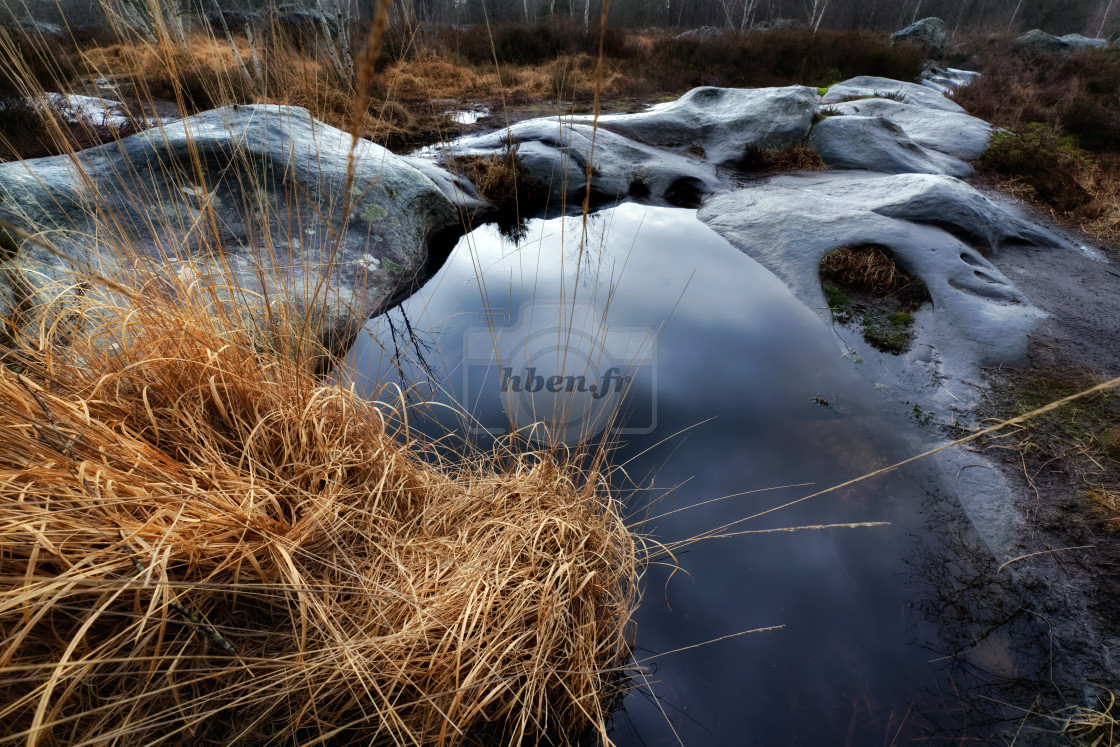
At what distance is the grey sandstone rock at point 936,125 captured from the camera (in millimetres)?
7035

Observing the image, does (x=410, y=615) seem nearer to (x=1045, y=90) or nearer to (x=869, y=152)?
(x=869, y=152)

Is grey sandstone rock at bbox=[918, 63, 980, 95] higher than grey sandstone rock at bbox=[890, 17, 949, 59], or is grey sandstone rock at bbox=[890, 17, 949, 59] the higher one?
grey sandstone rock at bbox=[890, 17, 949, 59]

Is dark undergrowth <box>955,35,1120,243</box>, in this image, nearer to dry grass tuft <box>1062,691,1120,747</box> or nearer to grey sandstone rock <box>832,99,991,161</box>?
grey sandstone rock <box>832,99,991,161</box>

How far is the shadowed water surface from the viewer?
1.54 m

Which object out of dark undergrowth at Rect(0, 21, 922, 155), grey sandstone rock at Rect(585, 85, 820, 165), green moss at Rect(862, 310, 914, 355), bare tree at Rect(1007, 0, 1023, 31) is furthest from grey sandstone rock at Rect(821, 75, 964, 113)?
bare tree at Rect(1007, 0, 1023, 31)

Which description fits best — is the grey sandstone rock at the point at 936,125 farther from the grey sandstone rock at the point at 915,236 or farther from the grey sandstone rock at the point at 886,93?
the grey sandstone rock at the point at 915,236

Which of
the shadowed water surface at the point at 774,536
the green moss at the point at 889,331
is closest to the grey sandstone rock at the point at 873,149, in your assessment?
the green moss at the point at 889,331

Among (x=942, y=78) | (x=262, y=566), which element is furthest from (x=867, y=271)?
(x=942, y=78)

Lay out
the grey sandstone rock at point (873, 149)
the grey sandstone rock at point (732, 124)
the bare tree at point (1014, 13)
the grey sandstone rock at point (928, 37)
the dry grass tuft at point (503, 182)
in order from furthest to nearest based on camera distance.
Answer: the bare tree at point (1014, 13) → the grey sandstone rock at point (928, 37) → the grey sandstone rock at point (732, 124) → the grey sandstone rock at point (873, 149) → the dry grass tuft at point (503, 182)

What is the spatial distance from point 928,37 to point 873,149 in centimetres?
1461

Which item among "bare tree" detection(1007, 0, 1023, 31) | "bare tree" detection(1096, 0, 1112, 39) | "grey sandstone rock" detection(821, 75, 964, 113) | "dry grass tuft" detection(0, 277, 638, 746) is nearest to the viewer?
"dry grass tuft" detection(0, 277, 638, 746)

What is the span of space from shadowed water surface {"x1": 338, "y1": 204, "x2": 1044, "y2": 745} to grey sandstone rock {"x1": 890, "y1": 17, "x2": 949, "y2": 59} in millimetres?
18291

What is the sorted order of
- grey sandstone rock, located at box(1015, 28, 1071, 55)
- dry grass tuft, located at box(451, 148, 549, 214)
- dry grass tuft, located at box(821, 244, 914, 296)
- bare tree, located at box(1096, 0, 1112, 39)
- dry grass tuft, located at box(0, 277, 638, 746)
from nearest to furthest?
dry grass tuft, located at box(0, 277, 638, 746) → dry grass tuft, located at box(821, 244, 914, 296) → dry grass tuft, located at box(451, 148, 549, 214) → grey sandstone rock, located at box(1015, 28, 1071, 55) → bare tree, located at box(1096, 0, 1112, 39)

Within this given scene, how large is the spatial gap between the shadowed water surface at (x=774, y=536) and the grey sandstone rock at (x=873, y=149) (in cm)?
388
